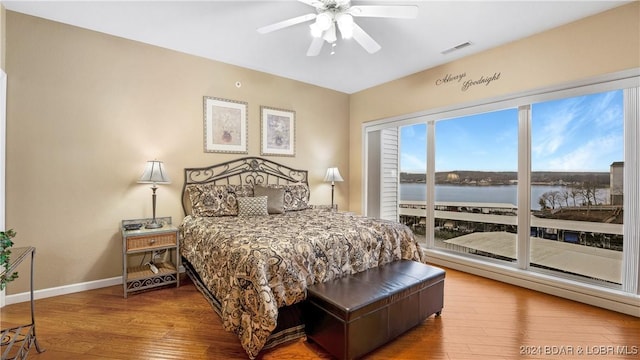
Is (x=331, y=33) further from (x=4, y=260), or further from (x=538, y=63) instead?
(x=4, y=260)

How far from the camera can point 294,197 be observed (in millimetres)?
4055

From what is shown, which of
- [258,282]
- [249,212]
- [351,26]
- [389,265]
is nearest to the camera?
[258,282]

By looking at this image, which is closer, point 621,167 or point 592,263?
point 621,167

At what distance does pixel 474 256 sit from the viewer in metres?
3.78

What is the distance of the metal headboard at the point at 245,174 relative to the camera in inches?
147

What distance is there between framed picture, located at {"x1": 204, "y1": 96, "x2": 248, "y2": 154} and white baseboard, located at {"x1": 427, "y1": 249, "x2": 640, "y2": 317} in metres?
3.39

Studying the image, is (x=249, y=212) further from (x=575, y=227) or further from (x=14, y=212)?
(x=575, y=227)

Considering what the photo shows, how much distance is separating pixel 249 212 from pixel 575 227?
3.68 m

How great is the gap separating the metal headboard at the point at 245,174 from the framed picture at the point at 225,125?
0.22 meters

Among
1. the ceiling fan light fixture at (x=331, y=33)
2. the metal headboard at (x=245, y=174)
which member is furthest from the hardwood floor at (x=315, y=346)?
the ceiling fan light fixture at (x=331, y=33)

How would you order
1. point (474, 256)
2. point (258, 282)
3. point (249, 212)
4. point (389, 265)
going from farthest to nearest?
point (474, 256) → point (249, 212) → point (389, 265) → point (258, 282)

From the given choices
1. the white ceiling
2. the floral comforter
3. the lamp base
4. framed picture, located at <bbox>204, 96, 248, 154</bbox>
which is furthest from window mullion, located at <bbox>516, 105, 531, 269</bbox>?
the lamp base

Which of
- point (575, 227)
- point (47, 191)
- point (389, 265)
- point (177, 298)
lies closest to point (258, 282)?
point (389, 265)

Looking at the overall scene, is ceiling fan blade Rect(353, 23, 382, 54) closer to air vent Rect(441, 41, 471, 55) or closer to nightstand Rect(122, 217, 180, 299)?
air vent Rect(441, 41, 471, 55)
